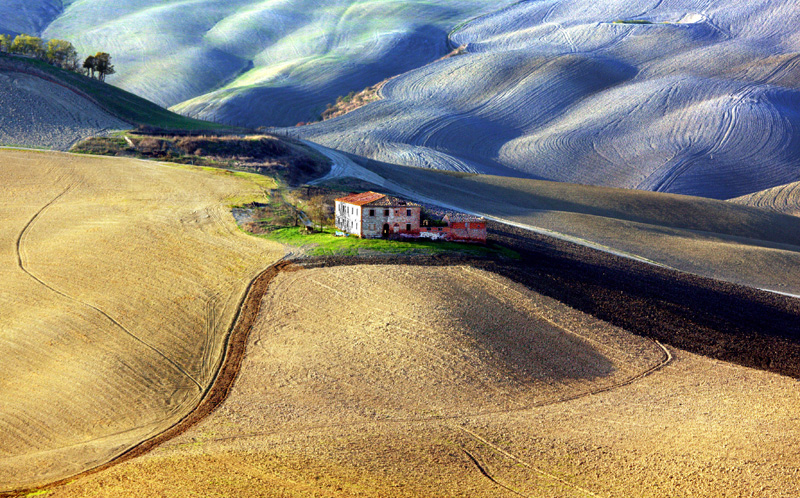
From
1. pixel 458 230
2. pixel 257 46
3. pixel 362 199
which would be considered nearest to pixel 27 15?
pixel 257 46

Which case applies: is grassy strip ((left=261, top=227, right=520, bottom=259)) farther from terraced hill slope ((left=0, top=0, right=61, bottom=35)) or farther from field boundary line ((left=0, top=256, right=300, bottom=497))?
terraced hill slope ((left=0, top=0, right=61, bottom=35))

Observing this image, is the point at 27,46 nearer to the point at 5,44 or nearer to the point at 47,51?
the point at 5,44

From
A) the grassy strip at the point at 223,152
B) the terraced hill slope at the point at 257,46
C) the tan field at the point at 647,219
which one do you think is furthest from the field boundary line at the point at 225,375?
the terraced hill slope at the point at 257,46

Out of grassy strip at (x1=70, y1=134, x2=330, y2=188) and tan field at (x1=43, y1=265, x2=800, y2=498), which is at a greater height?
grassy strip at (x1=70, y1=134, x2=330, y2=188)

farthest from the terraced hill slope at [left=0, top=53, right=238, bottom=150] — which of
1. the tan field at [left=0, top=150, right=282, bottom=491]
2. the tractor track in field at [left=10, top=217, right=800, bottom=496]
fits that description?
the tractor track in field at [left=10, top=217, right=800, bottom=496]

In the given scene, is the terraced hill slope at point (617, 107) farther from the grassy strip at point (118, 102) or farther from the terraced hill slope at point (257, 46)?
the grassy strip at point (118, 102)

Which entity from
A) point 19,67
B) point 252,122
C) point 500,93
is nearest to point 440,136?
point 500,93
